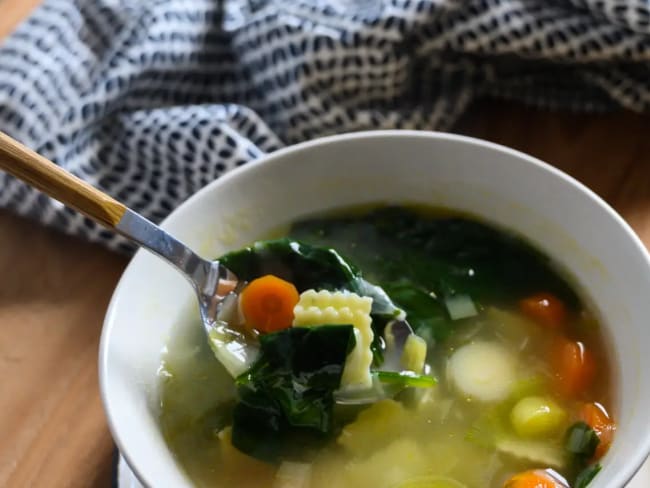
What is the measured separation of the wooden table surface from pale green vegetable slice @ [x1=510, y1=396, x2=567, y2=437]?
0.29 m

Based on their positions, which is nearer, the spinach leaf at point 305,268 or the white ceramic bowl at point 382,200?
the white ceramic bowl at point 382,200

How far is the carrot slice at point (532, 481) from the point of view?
0.87 metres

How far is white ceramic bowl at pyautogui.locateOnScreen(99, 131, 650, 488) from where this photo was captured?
87cm

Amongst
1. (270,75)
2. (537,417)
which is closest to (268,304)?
(537,417)

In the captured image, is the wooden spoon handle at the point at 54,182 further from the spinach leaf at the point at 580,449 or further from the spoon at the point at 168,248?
the spinach leaf at the point at 580,449

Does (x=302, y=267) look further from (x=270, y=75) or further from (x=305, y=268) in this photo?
(x=270, y=75)

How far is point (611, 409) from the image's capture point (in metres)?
0.92

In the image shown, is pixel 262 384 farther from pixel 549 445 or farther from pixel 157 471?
pixel 549 445

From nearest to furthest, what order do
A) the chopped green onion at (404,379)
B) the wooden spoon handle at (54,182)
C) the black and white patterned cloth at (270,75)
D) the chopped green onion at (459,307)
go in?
1. the wooden spoon handle at (54,182)
2. the chopped green onion at (404,379)
3. the chopped green onion at (459,307)
4. the black and white patterned cloth at (270,75)

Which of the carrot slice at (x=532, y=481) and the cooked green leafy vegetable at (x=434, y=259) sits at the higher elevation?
the cooked green leafy vegetable at (x=434, y=259)

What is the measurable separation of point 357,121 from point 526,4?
293 mm

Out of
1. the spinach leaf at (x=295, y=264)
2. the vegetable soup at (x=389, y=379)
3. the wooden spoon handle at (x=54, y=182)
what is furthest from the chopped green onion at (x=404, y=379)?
the wooden spoon handle at (x=54, y=182)

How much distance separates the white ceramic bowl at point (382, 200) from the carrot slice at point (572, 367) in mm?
34

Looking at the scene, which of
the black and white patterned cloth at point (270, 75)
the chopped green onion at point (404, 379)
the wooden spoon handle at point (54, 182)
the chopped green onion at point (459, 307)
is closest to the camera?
the wooden spoon handle at point (54, 182)
